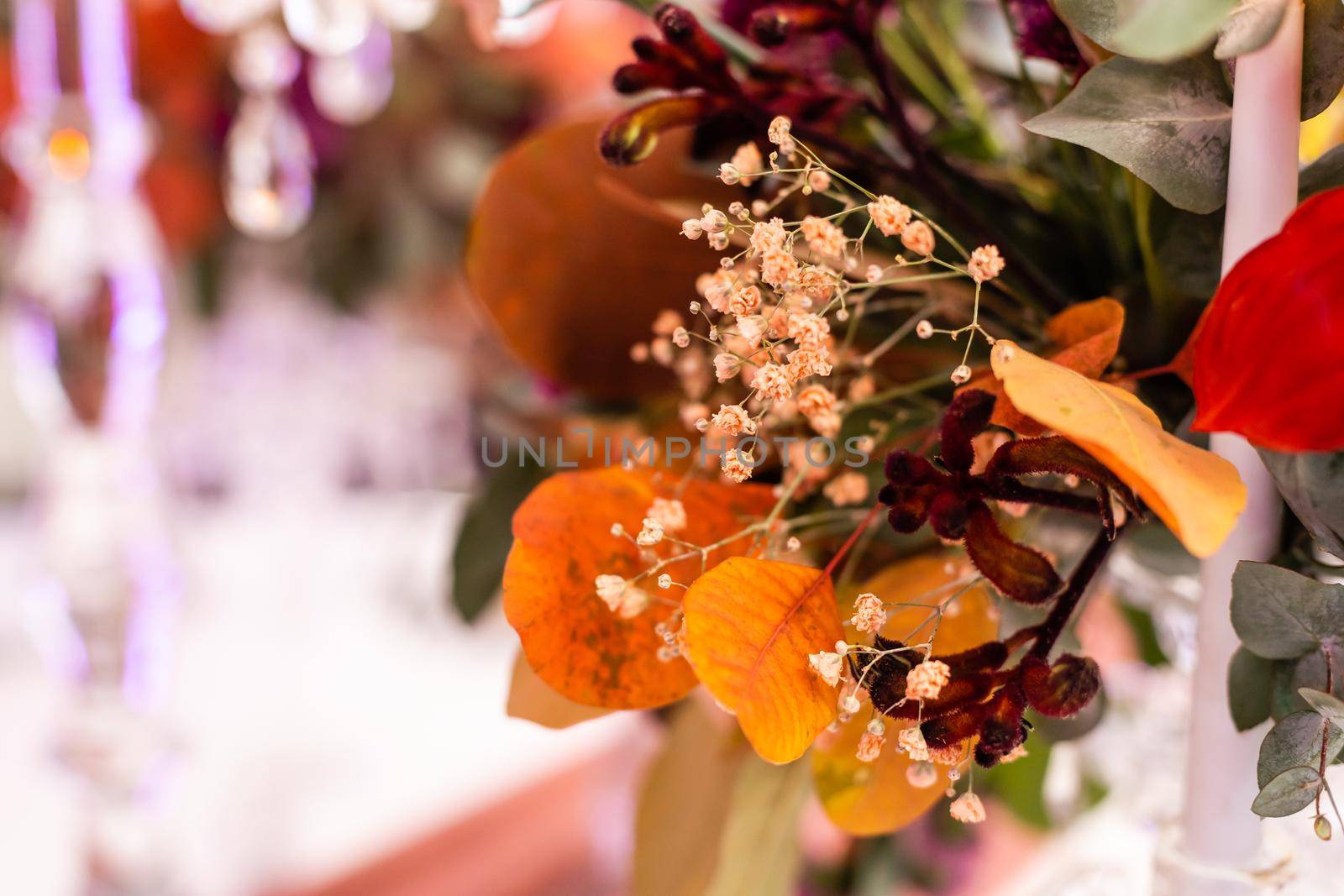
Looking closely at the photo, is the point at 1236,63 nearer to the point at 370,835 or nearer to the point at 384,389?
the point at 370,835

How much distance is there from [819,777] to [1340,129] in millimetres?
285

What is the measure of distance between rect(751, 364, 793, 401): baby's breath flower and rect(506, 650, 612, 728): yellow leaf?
9 cm

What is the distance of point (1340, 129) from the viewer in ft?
1.07

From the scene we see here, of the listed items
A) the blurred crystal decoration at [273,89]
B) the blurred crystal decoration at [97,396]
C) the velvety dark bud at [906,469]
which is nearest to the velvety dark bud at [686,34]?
the velvety dark bud at [906,469]

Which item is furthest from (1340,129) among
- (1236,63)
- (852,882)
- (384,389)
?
(384,389)

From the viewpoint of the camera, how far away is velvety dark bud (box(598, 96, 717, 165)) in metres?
0.21

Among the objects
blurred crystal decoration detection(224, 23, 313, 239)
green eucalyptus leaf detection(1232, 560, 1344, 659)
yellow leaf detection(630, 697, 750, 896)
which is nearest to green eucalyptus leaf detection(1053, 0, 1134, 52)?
green eucalyptus leaf detection(1232, 560, 1344, 659)

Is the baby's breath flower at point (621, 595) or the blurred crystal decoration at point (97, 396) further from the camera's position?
the blurred crystal decoration at point (97, 396)

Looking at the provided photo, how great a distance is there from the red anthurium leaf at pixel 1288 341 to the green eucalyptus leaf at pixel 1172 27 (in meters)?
0.04

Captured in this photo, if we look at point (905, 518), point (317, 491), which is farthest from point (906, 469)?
point (317, 491)

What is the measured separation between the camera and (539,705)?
0.23 metres

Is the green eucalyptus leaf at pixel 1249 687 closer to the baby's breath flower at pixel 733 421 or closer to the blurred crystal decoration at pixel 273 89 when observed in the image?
the baby's breath flower at pixel 733 421

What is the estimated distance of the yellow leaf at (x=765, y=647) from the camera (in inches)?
6.4

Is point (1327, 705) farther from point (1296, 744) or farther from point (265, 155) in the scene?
point (265, 155)
